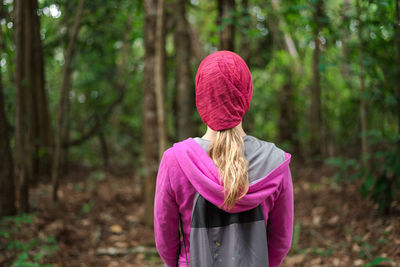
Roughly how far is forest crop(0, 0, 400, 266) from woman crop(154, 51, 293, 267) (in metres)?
2.32

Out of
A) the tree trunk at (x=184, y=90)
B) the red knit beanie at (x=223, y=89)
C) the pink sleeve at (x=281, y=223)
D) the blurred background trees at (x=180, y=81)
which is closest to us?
the red knit beanie at (x=223, y=89)

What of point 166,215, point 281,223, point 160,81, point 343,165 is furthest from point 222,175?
point 160,81

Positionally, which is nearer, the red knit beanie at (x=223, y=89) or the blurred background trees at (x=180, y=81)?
the red knit beanie at (x=223, y=89)

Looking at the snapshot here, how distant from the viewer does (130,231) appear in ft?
19.8

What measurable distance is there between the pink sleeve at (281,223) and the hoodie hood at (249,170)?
0.49 ft

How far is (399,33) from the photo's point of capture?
4164 millimetres

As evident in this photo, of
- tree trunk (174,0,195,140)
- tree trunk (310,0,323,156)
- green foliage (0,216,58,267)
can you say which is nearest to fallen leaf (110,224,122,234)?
green foliage (0,216,58,267)

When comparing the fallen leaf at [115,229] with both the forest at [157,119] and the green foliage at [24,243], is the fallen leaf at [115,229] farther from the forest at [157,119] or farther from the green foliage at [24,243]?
the green foliage at [24,243]

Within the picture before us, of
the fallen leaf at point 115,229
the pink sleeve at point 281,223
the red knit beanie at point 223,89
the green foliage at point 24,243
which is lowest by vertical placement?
the fallen leaf at point 115,229

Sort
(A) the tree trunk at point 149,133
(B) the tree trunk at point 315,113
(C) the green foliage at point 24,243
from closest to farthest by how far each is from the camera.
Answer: (C) the green foliage at point 24,243
(A) the tree trunk at point 149,133
(B) the tree trunk at point 315,113

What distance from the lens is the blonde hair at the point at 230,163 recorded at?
5.17 ft

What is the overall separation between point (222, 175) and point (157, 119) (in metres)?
4.40

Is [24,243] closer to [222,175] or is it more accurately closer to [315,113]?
[222,175]

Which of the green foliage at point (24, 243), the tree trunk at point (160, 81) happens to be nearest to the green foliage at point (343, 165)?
the tree trunk at point (160, 81)
